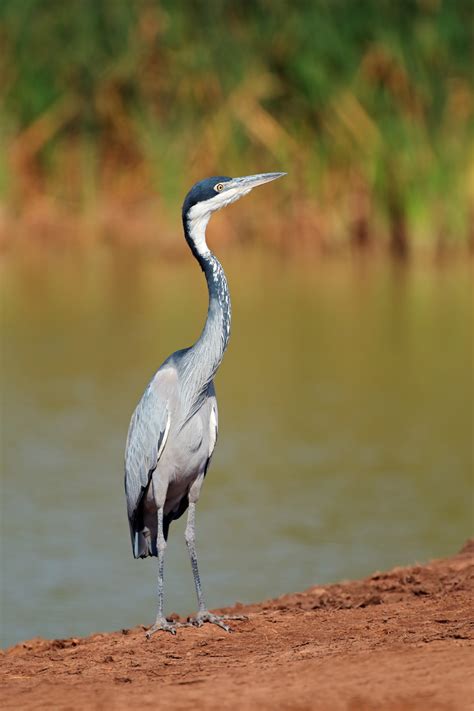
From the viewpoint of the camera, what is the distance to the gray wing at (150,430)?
661cm

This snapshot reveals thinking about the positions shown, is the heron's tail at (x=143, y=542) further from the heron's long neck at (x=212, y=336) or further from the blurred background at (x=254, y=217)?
the blurred background at (x=254, y=217)

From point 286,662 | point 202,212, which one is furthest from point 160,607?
point 202,212

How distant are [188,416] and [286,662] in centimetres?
149

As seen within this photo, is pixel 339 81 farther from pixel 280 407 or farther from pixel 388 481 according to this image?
pixel 388 481

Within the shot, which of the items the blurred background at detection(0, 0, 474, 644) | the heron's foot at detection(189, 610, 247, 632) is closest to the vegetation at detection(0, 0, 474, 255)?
the blurred background at detection(0, 0, 474, 644)

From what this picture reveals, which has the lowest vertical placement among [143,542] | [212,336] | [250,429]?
[143,542]

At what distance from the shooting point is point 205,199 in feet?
22.4

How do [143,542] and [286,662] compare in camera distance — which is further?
[143,542]

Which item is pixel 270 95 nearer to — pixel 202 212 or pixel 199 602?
pixel 202 212

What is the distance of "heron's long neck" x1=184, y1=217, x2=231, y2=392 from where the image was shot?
261 inches

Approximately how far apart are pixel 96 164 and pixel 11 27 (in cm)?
269

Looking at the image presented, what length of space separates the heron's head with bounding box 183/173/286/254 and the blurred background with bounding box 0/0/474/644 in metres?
6.26

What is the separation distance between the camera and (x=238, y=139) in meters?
23.3

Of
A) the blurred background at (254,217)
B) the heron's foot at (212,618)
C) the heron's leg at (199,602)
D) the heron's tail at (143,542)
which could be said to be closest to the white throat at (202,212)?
the heron's leg at (199,602)
